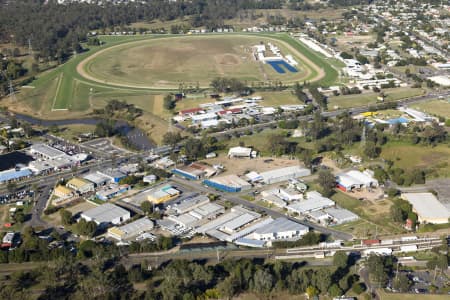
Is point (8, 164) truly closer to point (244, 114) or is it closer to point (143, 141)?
point (143, 141)

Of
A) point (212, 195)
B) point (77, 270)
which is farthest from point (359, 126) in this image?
point (77, 270)

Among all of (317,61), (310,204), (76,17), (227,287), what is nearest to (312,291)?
(227,287)

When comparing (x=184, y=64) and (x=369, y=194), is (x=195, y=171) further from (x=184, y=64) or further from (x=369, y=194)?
(x=184, y=64)

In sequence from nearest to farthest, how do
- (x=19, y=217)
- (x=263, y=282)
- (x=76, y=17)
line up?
(x=263, y=282) → (x=19, y=217) → (x=76, y=17)

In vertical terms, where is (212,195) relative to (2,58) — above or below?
below

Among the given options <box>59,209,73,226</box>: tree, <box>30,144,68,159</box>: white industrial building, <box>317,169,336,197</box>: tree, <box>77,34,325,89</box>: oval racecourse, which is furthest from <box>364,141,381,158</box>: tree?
<box>30,144,68,159</box>: white industrial building

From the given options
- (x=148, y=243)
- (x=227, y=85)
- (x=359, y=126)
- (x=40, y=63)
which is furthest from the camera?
(x=40, y=63)
